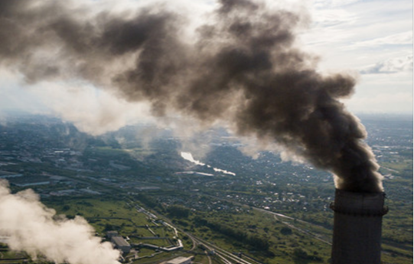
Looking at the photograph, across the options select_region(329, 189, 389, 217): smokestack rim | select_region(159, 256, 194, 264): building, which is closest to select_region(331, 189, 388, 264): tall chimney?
select_region(329, 189, 389, 217): smokestack rim

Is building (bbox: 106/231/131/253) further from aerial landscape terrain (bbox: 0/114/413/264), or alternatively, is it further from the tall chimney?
the tall chimney

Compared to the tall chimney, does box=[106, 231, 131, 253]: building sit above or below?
below

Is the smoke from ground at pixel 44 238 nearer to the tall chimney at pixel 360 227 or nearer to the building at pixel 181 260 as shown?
the building at pixel 181 260

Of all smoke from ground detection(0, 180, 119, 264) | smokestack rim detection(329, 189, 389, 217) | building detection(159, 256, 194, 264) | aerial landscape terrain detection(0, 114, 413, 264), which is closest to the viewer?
smokestack rim detection(329, 189, 389, 217)

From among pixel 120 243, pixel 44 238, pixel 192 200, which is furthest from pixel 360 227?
pixel 192 200

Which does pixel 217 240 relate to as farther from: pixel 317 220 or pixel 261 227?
pixel 317 220

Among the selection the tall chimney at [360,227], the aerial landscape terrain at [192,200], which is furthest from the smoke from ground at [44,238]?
the tall chimney at [360,227]

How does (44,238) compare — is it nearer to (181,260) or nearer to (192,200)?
(181,260)
